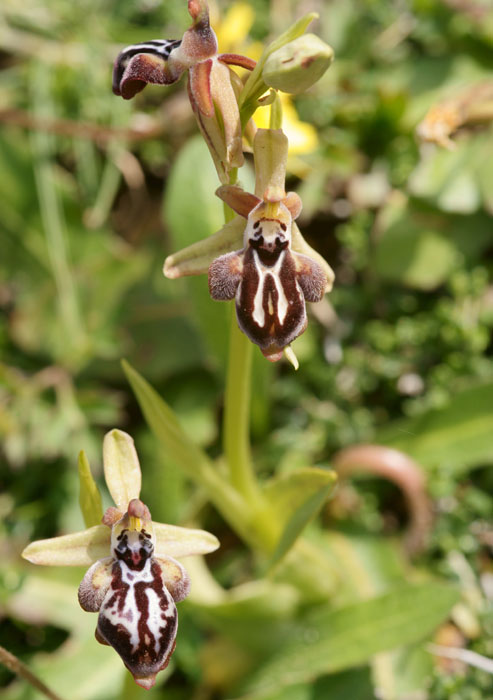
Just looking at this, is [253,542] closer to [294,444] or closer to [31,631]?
[294,444]

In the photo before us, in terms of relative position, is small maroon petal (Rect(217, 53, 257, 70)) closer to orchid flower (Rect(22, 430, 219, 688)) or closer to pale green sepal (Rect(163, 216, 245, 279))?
pale green sepal (Rect(163, 216, 245, 279))

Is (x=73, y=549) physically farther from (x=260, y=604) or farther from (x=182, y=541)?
(x=260, y=604)

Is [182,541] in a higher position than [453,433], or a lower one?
higher

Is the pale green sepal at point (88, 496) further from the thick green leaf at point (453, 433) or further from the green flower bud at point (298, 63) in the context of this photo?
the thick green leaf at point (453, 433)

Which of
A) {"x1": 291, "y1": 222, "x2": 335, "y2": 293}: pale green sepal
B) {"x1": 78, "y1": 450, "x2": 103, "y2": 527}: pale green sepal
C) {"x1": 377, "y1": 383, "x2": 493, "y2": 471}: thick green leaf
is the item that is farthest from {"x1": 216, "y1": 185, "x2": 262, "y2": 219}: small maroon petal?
{"x1": 377, "y1": 383, "x2": 493, "y2": 471}: thick green leaf

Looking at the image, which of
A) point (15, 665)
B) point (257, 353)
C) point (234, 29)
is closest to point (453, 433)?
point (257, 353)

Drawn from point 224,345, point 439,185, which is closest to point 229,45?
point 439,185

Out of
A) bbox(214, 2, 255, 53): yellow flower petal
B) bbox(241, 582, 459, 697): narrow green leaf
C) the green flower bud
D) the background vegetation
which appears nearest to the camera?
the green flower bud
